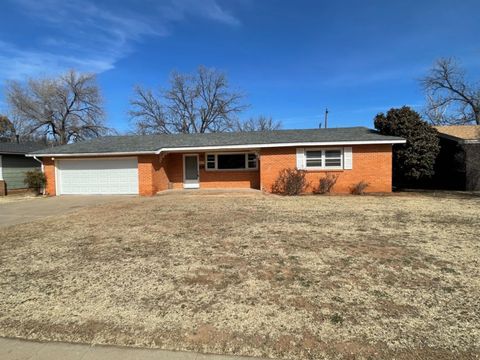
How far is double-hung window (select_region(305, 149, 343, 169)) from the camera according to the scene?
16969 millimetres

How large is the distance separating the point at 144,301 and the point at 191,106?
134ft

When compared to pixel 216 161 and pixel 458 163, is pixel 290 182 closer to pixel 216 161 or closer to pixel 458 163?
pixel 216 161

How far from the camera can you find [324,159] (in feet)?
56.0

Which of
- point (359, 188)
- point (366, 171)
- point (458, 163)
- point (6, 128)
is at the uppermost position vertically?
point (6, 128)

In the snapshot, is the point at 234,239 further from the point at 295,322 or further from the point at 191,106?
the point at 191,106

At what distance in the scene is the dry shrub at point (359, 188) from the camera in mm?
16141

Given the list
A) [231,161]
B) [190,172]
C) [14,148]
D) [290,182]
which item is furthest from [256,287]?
[14,148]

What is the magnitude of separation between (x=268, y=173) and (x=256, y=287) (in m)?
13.0

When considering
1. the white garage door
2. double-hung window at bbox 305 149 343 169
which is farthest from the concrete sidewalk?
the white garage door

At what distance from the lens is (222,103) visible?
4291 centimetres

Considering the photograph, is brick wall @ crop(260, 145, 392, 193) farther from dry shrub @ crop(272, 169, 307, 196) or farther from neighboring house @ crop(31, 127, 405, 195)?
dry shrub @ crop(272, 169, 307, 196)

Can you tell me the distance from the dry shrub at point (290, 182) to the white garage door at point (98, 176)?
768cm

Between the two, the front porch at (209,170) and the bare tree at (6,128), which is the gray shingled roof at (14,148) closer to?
the front porch at (209,170)

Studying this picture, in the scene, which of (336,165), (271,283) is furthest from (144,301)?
(336,165)
